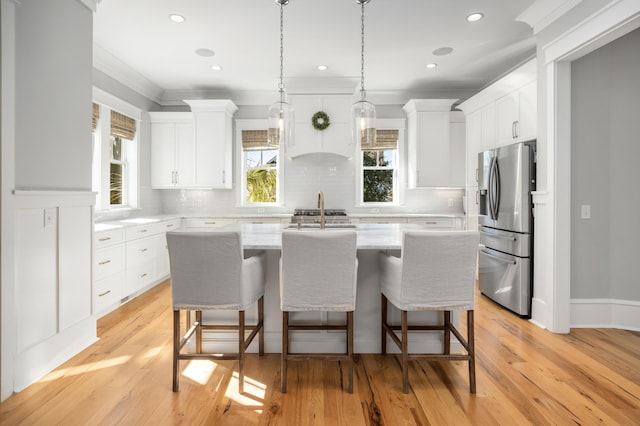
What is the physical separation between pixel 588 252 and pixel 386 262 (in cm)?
206

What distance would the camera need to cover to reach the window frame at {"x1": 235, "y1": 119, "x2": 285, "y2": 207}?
5547 mm

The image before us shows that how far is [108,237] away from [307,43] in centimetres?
286

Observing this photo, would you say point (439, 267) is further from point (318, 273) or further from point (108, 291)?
point (108, 291)

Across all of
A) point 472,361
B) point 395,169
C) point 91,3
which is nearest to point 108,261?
point 91,3

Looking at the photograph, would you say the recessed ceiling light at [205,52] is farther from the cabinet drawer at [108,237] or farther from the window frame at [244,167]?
the cabinet drawer at [108,237]

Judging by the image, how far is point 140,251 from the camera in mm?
4074

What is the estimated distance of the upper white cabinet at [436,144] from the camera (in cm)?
518

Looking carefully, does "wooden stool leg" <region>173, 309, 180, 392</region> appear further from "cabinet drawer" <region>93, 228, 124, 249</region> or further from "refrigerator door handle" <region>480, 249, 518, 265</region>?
"refrigerator door handle" <region>480, 249, 518, 265</region>

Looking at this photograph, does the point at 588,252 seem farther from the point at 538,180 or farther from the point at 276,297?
the point at 276,297

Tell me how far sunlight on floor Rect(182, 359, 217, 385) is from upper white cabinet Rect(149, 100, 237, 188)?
3.26 m

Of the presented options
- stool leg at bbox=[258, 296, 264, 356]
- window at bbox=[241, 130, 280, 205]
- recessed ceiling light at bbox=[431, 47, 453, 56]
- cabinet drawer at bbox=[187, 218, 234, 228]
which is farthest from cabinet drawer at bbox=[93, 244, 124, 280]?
recessed ceiling light at bbox=[431, 47, 453, 56]

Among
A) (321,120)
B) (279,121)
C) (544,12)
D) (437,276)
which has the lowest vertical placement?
(437,276)

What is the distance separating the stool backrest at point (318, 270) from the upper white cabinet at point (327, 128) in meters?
3.18

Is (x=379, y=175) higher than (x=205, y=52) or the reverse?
the reverse
